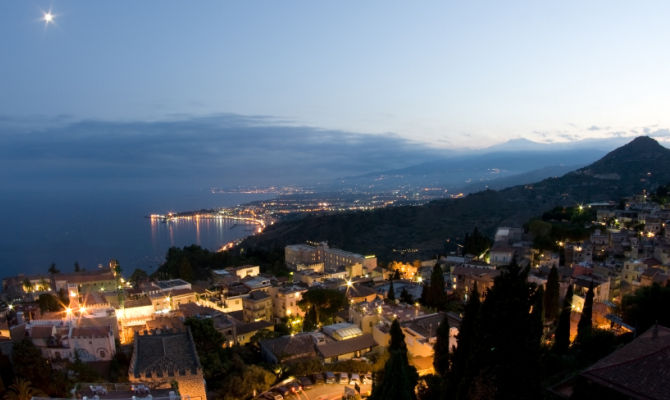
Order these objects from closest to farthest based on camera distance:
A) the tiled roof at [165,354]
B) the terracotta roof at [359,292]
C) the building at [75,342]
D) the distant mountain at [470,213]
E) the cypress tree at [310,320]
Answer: the tiled roof at [165,354] < the building at [75,342] < the cypress tree at [310,320] < the terracotta roof at [359,292] < the distant mountain at [470,213]

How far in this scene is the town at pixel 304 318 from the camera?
509 inches

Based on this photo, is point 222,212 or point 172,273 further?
point 222,212

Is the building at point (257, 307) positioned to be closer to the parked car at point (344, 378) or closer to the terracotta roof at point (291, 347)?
the terracotta roof at point (291, 347)

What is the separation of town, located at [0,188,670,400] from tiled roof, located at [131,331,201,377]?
0.04 meters

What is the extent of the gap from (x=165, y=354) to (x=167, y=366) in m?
1.16

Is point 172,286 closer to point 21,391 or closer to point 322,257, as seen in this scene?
point 21,391

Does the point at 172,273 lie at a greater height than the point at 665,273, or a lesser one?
lesser

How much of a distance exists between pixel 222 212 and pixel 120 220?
2789cm

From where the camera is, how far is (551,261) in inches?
1153

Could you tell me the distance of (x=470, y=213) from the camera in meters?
72.8

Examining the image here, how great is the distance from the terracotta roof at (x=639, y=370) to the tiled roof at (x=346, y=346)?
1061 centimetres

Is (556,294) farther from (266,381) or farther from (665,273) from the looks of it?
(266,381)

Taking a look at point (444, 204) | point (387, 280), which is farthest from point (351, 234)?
point (387, 280)

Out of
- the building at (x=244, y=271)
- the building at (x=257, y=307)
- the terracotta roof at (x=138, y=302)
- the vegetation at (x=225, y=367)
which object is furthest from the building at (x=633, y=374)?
the building at (x=244, y=271)
